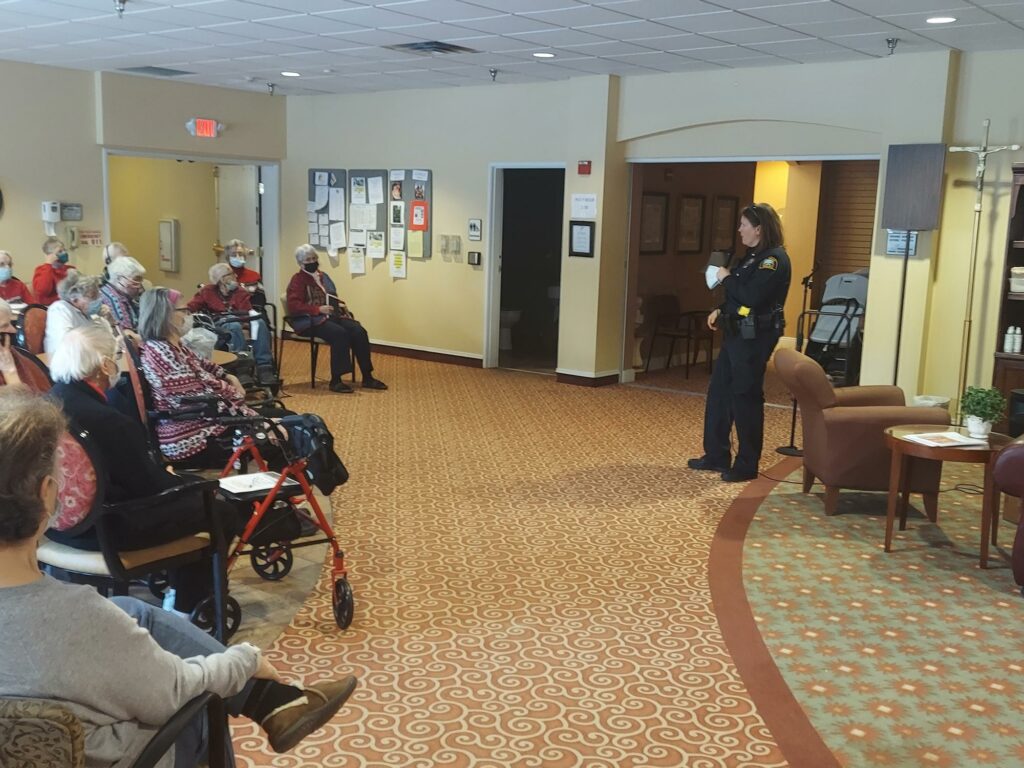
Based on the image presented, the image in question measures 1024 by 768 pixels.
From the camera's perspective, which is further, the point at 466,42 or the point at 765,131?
the point at 765,131

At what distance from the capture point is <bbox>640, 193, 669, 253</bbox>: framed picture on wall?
9.97m

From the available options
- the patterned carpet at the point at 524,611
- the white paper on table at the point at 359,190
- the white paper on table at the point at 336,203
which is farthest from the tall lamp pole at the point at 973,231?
the white paper on table at the point at 336,203

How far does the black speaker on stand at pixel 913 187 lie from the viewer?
7.07 m

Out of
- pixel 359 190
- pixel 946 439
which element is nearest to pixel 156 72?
pixel 359 190

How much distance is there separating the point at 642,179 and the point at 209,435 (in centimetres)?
605

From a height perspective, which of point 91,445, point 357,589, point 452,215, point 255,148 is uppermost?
point 255,148

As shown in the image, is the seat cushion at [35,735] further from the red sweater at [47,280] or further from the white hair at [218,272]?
the red sweater at [47,280]

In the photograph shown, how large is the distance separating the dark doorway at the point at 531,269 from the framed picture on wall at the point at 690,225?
4.52 ft

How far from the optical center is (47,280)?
8.48m

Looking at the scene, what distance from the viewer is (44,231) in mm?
9586

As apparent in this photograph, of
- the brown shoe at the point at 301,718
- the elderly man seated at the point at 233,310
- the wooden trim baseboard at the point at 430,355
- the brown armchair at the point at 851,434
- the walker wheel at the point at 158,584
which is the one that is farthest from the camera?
the wooden trim baseboard at the point at 430,355

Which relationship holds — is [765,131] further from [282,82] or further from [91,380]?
[91,380]

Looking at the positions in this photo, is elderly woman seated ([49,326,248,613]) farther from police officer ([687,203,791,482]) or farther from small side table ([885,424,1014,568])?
police officer ([687,203,791,482])

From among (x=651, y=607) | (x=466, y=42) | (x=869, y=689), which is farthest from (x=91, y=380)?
(x=466, y=42)
